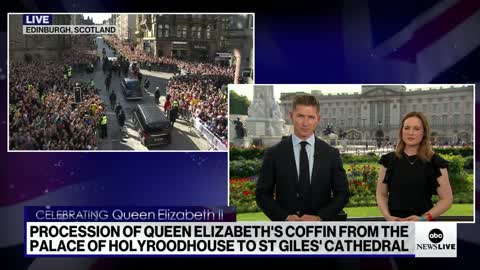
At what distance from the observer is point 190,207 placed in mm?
4574

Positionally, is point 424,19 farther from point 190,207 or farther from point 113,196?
point 113,196

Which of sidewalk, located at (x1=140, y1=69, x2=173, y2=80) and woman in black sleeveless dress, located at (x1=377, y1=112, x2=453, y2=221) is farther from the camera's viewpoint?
sidewalk, located at (x1=140, y1=69, x2=173, y2=80)

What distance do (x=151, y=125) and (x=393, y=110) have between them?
200 cm

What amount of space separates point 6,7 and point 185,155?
193 centimetres

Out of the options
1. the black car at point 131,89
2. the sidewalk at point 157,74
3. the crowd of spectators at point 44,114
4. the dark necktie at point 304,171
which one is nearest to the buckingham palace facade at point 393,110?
the dark necktie at point 304,171

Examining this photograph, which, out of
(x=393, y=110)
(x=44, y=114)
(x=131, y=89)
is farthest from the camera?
(x=131, y=89)

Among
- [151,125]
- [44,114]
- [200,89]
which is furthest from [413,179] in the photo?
[44,114]

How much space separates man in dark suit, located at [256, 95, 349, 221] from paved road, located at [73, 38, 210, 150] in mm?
614

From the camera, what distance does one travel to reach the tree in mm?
4555

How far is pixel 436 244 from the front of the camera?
15.2 feet

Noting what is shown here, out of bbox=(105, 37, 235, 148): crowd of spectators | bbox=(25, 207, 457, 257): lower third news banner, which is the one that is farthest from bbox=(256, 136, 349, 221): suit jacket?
bbox=(105, 37, 235, 148): crowd of spectators

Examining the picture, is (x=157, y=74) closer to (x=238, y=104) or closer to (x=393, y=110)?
(x=238, y=104)

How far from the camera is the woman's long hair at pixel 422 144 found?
14.9 ft

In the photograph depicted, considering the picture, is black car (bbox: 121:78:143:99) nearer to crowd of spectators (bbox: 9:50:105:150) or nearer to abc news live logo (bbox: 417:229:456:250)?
crowd of spectators (bbox: 9:50:105:150)
